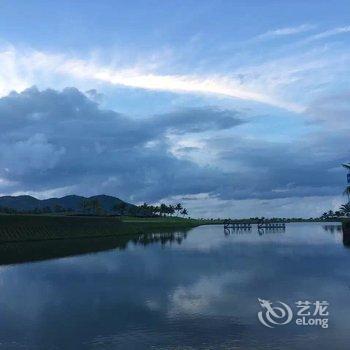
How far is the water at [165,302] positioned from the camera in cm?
3141

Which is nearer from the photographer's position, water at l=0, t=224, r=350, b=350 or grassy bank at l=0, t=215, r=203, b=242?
water at l=0, t=224, r=350, b=350

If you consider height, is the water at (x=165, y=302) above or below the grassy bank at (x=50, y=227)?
below

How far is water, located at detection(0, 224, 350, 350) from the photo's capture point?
31406 mm

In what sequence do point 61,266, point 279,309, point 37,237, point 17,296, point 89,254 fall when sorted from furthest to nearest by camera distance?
point 37,237 < point 89,254 < point 61,266 < point 17,296 < point 279,309

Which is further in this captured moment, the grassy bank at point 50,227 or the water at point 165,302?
the grassy bank at point 50,227

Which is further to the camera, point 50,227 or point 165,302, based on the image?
point 50,227

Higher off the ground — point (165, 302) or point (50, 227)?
point (50, 227)

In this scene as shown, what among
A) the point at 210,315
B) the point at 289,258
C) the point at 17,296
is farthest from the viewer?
the point at 289,258

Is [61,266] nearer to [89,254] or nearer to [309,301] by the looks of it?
[89,254]

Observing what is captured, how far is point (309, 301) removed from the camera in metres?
43.7

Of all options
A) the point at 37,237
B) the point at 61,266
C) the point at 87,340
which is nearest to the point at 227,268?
the point at 61,266

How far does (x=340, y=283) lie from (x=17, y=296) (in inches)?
1389

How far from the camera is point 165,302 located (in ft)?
145

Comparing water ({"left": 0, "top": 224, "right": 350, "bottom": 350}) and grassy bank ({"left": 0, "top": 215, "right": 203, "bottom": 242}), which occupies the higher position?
grassy bank ({"left": 0, "top": 215, "right": 203, "bottom": 242})
